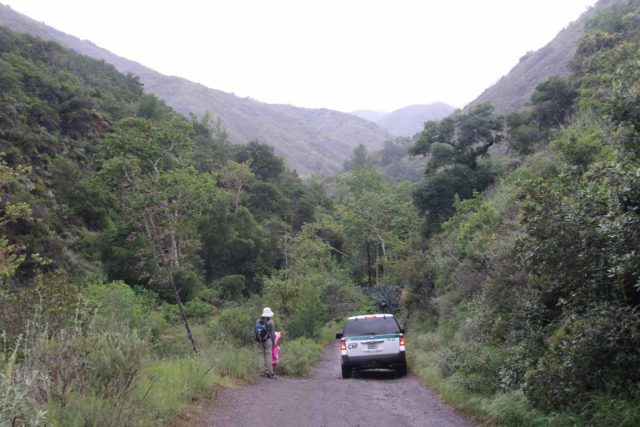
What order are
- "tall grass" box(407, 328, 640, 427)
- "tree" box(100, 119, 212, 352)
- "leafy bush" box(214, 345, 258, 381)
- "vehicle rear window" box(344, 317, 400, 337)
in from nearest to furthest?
"tall grass" box(407, 328, 640, 427)
"leafy bush" box(214, 345, 258, 381)
"vehicle rear window" box(344, 317, 400, 337)
"tree" box(100, 119, 212, 352)

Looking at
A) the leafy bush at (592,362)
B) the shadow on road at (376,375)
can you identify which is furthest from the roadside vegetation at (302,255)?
the shadow on road at (376,375)

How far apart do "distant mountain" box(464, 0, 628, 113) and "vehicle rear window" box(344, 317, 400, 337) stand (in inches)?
2523

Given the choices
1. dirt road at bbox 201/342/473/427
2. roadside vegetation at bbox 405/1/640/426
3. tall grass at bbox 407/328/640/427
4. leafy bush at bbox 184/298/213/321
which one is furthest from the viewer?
leafy bush at bbox 184/298/213/321

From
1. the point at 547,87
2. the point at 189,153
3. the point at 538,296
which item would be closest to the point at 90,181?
the point at 189,153

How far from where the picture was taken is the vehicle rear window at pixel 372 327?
13867 millimetres

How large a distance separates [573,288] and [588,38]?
119ft

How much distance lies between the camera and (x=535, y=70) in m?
87.6

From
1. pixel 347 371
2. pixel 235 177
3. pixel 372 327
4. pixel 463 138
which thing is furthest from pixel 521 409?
pixel 235 177

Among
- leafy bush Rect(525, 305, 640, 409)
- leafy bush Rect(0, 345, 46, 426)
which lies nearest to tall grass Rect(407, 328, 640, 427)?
leafy bush Rect(525, 305, 640, 409)

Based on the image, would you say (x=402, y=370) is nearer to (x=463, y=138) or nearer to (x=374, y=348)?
(x=374, y=348)

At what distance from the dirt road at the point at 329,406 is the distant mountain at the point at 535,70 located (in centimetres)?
6710

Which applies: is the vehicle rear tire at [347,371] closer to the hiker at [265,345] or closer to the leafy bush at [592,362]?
the hiker at [265,345]

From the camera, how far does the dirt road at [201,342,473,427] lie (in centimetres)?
796

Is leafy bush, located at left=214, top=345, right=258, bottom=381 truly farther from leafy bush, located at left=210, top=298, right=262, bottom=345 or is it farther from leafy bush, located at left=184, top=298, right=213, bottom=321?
leafy bush, located at left=184, top=298, right=213, bottom=321
